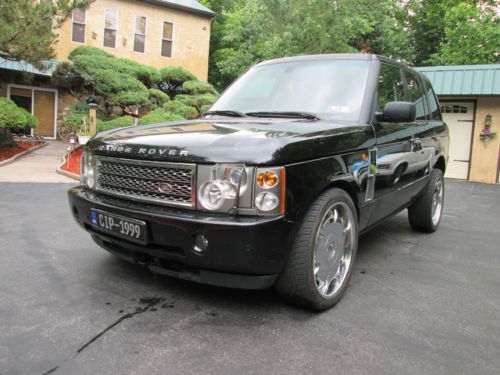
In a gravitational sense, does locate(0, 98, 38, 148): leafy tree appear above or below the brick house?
below

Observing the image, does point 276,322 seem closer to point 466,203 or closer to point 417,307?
point 417,307

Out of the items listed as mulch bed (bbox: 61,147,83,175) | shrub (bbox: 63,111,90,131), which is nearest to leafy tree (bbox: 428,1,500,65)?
shrub (bbox: 63,111,90,131)

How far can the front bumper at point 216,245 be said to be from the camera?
2.24 meters

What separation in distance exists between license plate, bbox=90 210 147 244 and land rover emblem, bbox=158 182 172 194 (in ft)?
0.72

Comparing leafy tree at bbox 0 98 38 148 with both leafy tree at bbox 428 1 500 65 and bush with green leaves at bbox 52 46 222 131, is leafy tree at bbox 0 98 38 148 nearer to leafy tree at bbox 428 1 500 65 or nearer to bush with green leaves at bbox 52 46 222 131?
bush with green leaves at bbox 52 46 222 131

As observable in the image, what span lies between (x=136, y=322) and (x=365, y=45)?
21.9 meters

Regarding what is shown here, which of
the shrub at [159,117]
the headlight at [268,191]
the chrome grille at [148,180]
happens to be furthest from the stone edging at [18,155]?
the headlight at [268,191]

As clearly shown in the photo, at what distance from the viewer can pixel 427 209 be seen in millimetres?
4879

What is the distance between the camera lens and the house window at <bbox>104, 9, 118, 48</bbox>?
19078 mm

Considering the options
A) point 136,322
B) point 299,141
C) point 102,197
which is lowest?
point 136,322

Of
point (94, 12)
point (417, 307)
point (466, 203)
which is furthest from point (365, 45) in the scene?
point (417, 307)

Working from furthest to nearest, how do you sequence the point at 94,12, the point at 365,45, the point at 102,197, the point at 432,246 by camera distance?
the point at 365,45
the point at 94,12
the point at 432,246
the point at 102,197

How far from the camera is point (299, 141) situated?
2471 mm

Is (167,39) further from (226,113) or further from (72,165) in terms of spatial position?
(226,113)
